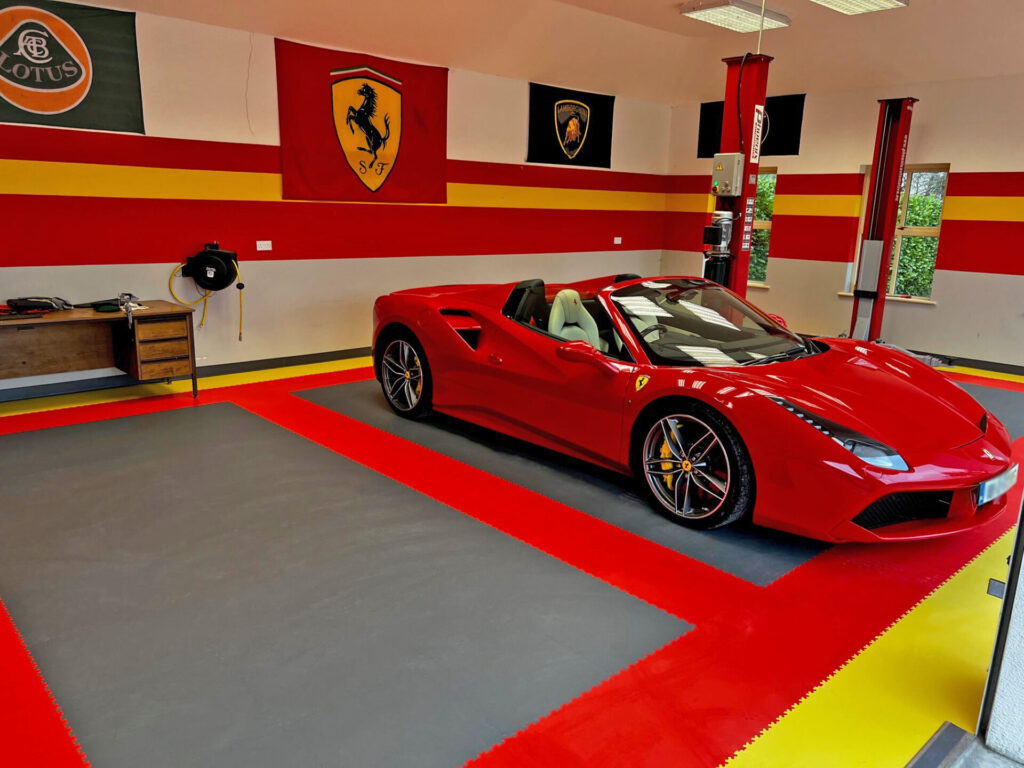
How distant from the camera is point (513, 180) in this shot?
330 inches

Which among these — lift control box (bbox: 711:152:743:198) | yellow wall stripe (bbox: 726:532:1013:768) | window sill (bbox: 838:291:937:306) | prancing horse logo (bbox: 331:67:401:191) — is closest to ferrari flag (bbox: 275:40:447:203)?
prancing horse logo (bbox: 331:67:401:191)

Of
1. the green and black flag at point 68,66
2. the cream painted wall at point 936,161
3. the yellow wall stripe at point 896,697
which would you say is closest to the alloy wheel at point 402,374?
the green and black flag at point 68,66

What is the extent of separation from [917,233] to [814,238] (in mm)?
1078

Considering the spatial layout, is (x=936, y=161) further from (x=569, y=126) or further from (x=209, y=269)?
(x=209, y=269)

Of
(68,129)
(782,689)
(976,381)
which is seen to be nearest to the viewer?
(782,689)

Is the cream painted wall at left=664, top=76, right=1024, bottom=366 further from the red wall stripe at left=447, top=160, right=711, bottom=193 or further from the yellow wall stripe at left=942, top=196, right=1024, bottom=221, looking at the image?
the red wall stripe at left=447, top=160, right=711, bottom=193

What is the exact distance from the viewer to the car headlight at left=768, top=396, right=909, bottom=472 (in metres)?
2.85

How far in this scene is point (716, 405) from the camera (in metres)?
3.18

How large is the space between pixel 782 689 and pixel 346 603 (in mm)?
1551

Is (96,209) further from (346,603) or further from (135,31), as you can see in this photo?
(346,603)

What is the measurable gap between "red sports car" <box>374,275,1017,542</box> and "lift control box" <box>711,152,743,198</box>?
256 centimetres

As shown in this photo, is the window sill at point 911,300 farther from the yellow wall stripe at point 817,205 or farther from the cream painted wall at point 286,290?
the cream painted wall at point 286,290

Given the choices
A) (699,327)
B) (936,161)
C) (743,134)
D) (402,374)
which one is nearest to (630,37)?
(743,134)

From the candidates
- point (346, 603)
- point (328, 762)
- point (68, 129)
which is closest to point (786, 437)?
point (346, 603)
